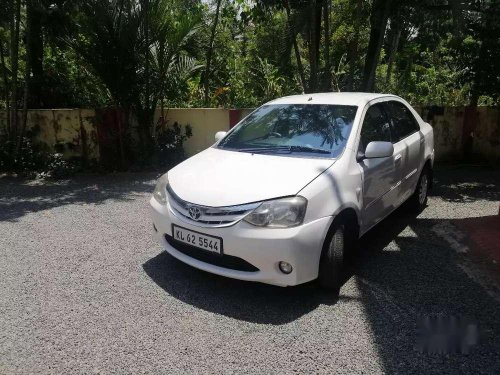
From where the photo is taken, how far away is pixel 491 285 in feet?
11.9

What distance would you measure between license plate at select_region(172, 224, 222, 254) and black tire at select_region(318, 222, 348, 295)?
83 centimetres

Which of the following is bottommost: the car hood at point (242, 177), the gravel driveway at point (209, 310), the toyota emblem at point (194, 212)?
the gravel driveway at point (209, 310)

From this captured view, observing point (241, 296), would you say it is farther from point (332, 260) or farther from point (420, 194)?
point (420, 194)

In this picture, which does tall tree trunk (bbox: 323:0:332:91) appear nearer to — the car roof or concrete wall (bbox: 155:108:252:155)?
concrete wall (bbox: 155:108:252:155)

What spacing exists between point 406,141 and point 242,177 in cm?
232

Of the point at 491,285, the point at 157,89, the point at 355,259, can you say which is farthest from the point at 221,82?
the point at 491,285

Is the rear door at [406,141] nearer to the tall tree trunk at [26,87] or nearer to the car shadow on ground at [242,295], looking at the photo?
the car shadow on ground at [242,295]

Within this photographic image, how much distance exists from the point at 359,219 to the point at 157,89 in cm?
547

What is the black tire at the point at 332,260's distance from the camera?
3295 millimetres

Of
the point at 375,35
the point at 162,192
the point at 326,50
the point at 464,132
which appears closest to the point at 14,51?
the point at 162,192

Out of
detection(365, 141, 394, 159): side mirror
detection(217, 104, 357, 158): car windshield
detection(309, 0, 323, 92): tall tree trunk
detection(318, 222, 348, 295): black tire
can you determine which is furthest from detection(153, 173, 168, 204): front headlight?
detection(309, 0, 323, 92): tall tree trunk

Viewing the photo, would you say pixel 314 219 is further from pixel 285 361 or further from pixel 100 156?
pixel 100 156

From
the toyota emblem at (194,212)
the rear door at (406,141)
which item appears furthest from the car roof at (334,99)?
the toyota emblem at (194,212)

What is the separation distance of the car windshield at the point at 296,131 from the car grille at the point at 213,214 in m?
0.97
